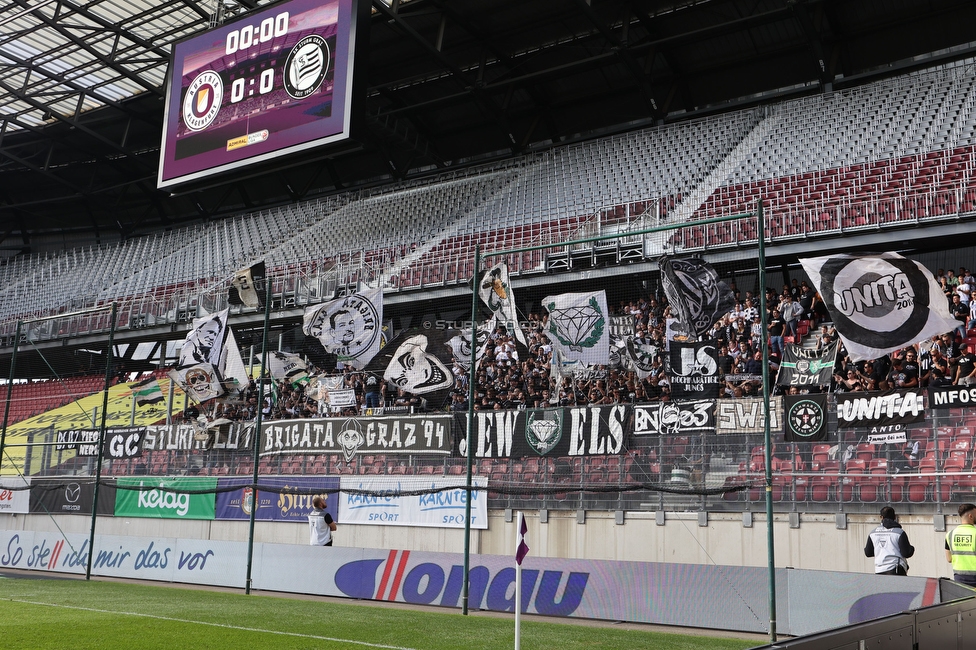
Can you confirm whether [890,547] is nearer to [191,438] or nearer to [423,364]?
[423,364]

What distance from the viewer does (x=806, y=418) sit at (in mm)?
12914

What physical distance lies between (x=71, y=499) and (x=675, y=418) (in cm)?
1522

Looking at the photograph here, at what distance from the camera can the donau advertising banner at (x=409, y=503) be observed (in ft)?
51.0

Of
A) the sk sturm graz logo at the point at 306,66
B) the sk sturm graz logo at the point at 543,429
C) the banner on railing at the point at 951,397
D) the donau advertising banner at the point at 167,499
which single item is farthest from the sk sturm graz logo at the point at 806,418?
the sk sturm graz logo at the point at 306,66

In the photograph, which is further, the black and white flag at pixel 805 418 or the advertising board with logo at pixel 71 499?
the advertising board with logo at pixel 71 499

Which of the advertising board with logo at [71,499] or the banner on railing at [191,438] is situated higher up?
the banner on railing at [191,438]

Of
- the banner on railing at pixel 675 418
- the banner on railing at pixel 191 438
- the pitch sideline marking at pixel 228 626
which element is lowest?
the pitch sideline marking at pixel 228 626

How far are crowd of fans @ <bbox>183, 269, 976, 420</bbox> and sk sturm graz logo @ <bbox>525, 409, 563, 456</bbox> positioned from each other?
34 centimetres

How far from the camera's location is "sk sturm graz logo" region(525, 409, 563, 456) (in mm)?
14625

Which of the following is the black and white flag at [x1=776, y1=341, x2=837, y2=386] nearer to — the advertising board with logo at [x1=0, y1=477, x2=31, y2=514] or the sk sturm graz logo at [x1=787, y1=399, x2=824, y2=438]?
the sk sturm graz logo at [x1=787, y1=399, x2=824, y2=438]

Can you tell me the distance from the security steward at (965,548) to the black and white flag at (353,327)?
8.21 metres

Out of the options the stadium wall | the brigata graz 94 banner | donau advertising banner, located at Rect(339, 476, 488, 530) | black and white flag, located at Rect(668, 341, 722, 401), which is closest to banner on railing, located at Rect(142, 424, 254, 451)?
the brigata graz 94 banner

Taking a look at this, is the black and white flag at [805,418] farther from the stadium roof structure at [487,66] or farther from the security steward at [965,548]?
the stadium roof structure at [487,66]

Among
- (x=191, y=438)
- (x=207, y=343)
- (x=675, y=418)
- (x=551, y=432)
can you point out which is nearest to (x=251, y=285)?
(x=191, y=438)
